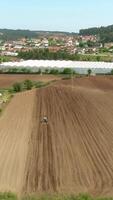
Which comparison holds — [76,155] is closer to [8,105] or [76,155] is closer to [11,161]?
[11,161]

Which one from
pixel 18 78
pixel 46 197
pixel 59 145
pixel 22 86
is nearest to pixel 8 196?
pixel 46 197

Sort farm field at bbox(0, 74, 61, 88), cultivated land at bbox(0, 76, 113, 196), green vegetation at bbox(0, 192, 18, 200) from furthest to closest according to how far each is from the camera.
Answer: farm field at bbox(0, 74, 61, 88), cultivated land at bbox(0, 76, 113, 196), green vegetation at bbox(0, 192, 18, 200)

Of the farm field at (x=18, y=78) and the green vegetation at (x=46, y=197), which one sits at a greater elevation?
the green vegetation at (x=46, y=197)

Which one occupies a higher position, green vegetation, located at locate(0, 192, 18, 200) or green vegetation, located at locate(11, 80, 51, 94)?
green vegetation, located at locate(0, 192, 18, 200)

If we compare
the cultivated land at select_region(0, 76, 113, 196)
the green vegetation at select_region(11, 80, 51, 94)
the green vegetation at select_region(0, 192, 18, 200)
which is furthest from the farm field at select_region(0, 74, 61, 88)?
the green vegetation at select_region(0, 192, 18, 200)

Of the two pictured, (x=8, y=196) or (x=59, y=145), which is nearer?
(x=8, y=196)

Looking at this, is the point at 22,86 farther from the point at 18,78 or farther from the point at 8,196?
the point at 8,196

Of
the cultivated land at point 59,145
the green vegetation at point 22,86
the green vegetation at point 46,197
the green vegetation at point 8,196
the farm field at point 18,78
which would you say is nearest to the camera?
the green vegetation at point 8,196

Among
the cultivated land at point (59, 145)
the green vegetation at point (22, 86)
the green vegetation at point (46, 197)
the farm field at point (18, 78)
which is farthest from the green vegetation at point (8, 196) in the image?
the farm field at point (18, 78)

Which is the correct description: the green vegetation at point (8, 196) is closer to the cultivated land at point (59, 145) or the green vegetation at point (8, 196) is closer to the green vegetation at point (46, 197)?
the green vegetation at point (46, 197)

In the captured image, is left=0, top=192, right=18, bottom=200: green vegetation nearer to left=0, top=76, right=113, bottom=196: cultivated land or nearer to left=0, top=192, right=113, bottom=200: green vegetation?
left=0, top=192, right=113, bottom=200: green vegetation
